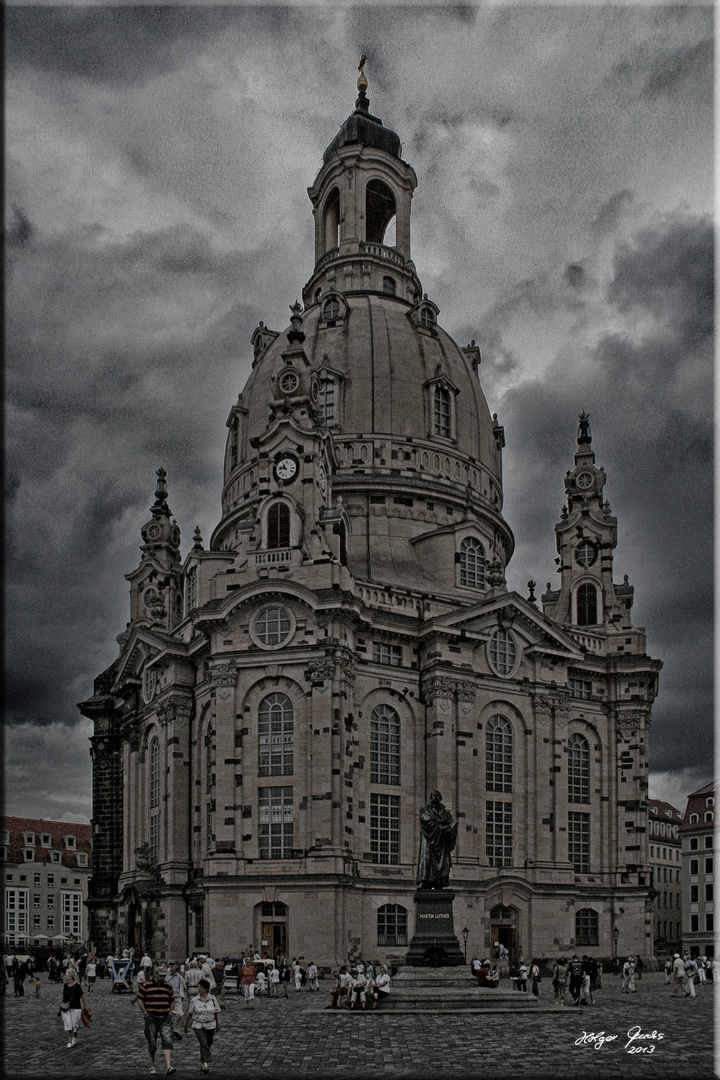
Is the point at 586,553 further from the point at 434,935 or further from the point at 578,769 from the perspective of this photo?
the point at 434,935

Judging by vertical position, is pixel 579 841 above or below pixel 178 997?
above

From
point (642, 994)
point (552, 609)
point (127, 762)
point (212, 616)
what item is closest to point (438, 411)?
point (552, 609)

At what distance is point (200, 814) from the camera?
2778 inches

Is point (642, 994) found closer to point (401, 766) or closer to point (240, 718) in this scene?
point (401, 766)

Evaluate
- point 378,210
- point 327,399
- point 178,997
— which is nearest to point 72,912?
point 327,399

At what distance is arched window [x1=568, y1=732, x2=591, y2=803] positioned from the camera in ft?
252

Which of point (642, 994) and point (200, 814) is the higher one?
point (200, 814)

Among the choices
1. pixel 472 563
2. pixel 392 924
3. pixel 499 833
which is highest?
pixel 472 563

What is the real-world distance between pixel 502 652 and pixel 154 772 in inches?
937

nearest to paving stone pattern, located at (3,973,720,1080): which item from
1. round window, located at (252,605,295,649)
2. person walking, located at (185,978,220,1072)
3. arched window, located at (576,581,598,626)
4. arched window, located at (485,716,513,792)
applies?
person walking, located at (185,978,220,1072)

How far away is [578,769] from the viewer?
77438mm

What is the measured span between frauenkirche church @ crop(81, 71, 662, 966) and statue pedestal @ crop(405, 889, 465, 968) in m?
17.1

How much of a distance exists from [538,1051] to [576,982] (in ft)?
55.6

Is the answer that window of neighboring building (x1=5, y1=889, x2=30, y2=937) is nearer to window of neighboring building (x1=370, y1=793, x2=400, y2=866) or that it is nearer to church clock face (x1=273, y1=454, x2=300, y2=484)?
window of neighboring building (x1=370, y1=793, x2=400, y2=866)
